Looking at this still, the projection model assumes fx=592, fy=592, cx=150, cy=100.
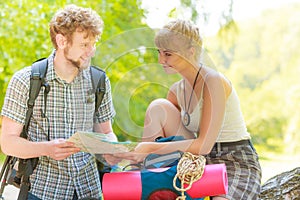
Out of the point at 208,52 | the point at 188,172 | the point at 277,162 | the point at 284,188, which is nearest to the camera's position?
the point at 188,172

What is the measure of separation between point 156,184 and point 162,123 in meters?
0.30

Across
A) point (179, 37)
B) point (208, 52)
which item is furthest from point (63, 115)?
point (208, 52)

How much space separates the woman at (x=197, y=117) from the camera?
2.04 m

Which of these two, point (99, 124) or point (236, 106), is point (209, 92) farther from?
point (99, 124)

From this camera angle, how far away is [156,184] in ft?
6.36

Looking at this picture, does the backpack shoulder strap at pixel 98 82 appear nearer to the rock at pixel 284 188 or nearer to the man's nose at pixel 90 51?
the man's nose at pixel 90 51

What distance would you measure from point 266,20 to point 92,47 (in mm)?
A: 5969

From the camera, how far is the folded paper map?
1907mm

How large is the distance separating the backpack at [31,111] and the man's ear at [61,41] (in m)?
0.09

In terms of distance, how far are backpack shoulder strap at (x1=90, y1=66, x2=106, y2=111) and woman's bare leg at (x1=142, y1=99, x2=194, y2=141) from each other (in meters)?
0.19

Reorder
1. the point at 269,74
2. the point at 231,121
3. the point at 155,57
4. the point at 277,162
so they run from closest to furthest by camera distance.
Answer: the point at 155,57
the point at 231,121
the point at 277,162
the point at 269,74

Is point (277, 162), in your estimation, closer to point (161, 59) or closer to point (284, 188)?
point (284, 188)

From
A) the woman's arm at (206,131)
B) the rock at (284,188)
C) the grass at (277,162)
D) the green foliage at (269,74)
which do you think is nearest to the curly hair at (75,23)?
the woman's arm at (206,131)

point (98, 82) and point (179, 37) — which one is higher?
point (179, 37)
